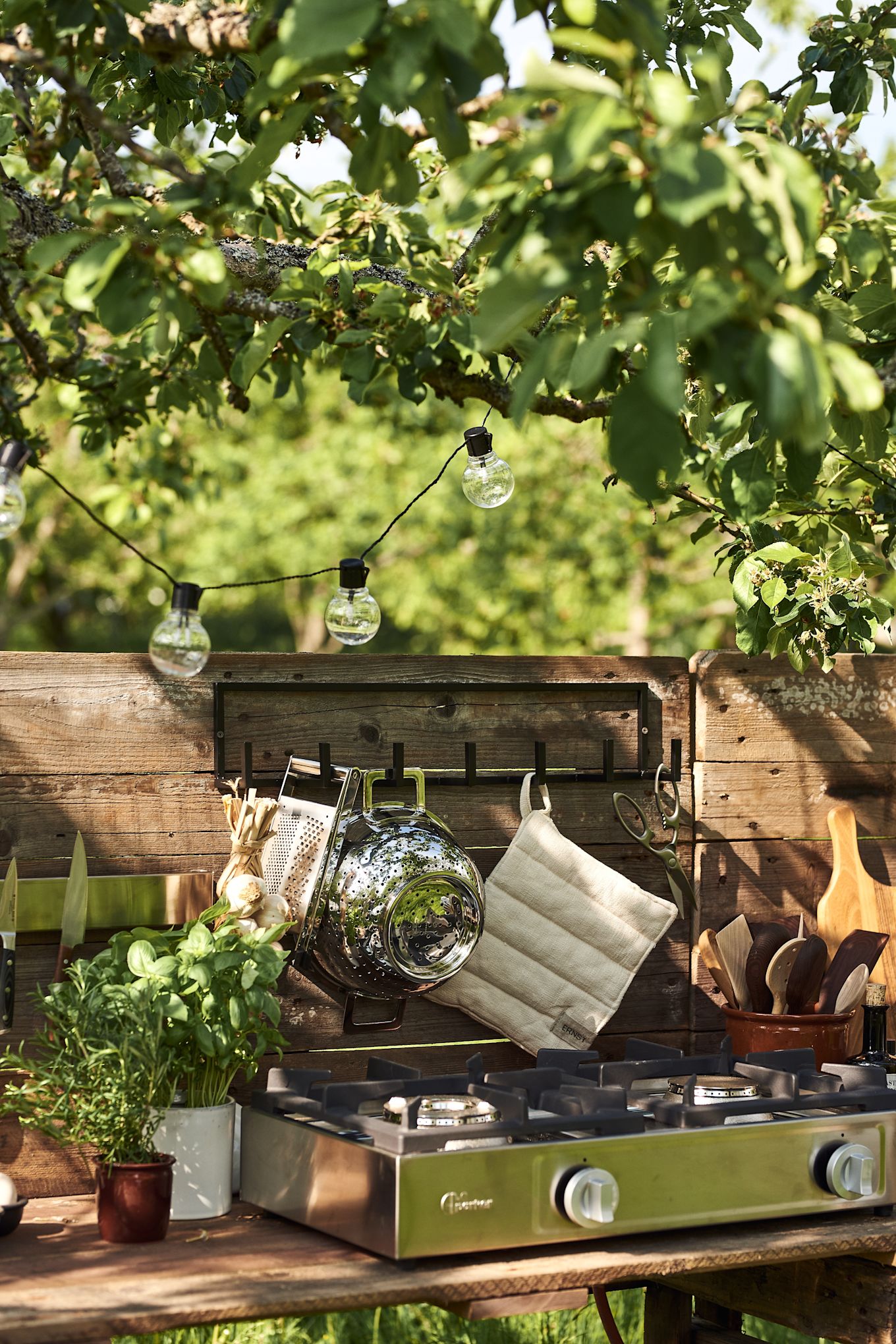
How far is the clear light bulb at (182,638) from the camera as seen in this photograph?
5.35ft

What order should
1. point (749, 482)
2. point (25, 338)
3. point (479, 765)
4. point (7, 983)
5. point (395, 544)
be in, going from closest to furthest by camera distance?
1. point (749, 482)
2. point (7, 983)
3. point (479, 765)
4. point (25, 338)
5. point (395, 544)

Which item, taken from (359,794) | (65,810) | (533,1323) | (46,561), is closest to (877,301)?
(359,794)

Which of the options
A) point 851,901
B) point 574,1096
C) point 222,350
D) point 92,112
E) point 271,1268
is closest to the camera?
point 92,112

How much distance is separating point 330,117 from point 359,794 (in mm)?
997

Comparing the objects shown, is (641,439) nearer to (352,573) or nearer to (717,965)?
(352,573)

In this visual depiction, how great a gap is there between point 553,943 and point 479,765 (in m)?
0.28

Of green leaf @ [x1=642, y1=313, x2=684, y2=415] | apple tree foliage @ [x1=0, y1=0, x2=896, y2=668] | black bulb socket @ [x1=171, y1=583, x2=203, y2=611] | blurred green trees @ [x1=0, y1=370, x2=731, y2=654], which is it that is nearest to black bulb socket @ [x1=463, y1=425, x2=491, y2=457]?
apple tree foliage @ [x1=0, y1=0, x2=896, y2=668]

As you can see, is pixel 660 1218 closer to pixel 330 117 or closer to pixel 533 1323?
pixel 330 117

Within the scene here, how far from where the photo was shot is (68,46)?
4.32 ft

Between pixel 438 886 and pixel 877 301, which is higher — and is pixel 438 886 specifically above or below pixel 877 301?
below

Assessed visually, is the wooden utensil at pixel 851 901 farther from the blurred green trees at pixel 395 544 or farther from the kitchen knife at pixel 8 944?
the blurred green trees at pixel 395 544

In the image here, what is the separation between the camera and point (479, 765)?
2184 mm

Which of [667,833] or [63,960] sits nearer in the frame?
[63,960]

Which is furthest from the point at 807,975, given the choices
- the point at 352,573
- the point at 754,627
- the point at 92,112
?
the point at 92,112
